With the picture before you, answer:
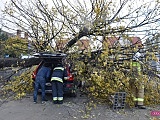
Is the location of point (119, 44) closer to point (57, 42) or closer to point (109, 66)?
point (109, 66)

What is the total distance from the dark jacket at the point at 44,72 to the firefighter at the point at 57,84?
0.33m

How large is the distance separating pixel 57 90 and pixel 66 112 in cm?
126

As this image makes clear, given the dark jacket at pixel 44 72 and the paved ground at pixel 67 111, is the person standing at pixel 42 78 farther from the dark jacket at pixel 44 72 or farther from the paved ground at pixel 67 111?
the paved ground at pixel 67 111

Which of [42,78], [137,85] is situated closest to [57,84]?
[42,78]

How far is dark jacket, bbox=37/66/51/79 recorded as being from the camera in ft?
23.9

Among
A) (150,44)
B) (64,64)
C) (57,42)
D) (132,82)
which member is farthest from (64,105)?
(150,44)

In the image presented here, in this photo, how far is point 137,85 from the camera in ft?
22.9

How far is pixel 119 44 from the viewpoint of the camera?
7.37 meters

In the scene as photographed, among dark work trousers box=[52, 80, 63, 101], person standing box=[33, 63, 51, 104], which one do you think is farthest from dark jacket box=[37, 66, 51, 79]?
dark work trousers box=[52, 80, 63, 101]

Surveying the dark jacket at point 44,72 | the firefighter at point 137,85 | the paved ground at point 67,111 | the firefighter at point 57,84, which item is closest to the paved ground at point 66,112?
the paved ground at point 67,111

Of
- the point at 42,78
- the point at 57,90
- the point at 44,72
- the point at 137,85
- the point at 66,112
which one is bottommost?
the point at 66,112

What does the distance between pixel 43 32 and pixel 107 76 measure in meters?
3.37

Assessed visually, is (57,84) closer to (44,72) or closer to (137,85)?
(44,72)

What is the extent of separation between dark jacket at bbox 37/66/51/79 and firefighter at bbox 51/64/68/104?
331 mm
